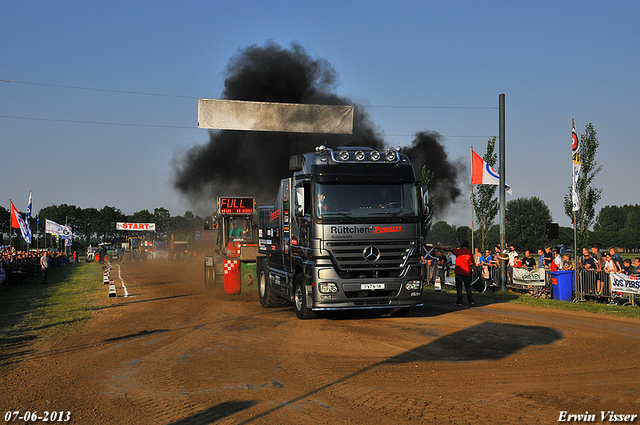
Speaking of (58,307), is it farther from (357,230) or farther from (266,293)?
(357,230)

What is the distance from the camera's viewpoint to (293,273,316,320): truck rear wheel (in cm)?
1223

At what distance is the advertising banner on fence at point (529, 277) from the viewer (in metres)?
18.9

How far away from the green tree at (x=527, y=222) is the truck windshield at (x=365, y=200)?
293ft

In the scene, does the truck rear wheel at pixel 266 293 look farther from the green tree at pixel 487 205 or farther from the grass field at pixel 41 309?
the green tree at pixel 487 205

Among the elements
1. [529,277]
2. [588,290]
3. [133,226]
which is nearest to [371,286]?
[588,290]

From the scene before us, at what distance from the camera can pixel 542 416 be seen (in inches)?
222

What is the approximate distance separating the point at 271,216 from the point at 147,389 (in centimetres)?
857

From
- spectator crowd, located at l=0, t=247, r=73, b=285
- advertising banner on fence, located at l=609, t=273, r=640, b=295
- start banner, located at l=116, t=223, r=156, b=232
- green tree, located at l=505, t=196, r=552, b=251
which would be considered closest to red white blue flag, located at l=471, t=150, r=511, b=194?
advertising banner on fence, located at l=609, t=273, r=640, b=295

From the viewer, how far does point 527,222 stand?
325 feet

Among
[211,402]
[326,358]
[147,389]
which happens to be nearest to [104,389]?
[147,389]

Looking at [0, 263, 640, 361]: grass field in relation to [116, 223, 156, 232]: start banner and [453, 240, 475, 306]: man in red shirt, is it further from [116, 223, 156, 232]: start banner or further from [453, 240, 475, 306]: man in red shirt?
[116, 223, 156, 232]: start banner

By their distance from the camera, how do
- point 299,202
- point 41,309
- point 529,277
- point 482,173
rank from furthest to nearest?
point 482,173
point 529,277
point 41,309
point 299,202

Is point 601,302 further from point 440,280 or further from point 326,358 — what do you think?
point 326,358

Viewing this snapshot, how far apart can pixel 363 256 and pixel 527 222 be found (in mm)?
94117
